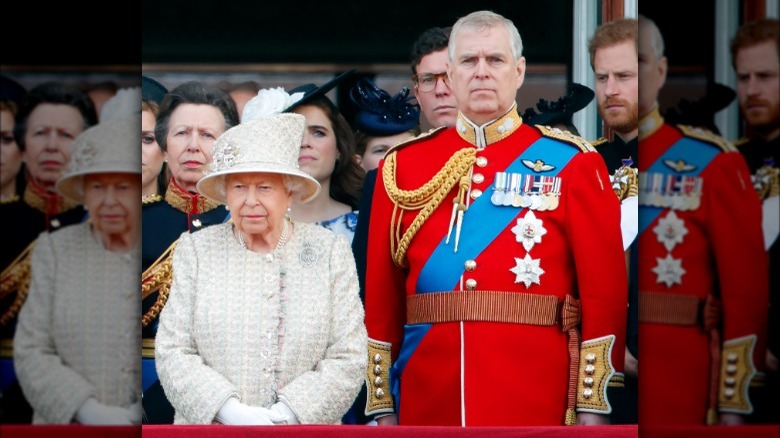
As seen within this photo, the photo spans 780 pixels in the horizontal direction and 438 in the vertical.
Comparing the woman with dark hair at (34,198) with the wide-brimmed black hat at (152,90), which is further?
the wide-brimmed black hat at (152,90)

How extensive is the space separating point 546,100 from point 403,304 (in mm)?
814

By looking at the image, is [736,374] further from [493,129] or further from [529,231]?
[493,129]

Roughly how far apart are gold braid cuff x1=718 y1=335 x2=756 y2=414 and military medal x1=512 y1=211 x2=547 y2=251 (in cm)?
120

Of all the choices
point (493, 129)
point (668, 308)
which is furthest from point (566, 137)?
point (668, 308)

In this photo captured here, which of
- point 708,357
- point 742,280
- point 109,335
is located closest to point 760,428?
point 708,357

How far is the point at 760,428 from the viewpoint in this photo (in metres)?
2.28

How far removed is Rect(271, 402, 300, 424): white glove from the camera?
3617 mm

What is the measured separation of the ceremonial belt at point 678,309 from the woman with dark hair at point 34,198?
1741 millimetres

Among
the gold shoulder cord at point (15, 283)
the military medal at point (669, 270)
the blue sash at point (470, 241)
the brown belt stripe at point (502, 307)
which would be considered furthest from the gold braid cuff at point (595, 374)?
the gold shoulder cord at point (15, 283)

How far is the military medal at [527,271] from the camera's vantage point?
3.58 metres

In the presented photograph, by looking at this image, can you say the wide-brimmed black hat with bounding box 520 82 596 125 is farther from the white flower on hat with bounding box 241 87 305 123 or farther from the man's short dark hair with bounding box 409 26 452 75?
the white flower on hat with bounding box 241 87 305 123

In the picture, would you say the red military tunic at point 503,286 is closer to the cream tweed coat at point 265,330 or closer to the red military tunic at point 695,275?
the cream tweed coat at point 265,330

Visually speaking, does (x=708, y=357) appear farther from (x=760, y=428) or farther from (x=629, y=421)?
(x=629, y=421)

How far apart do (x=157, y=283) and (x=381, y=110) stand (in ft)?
3.09
